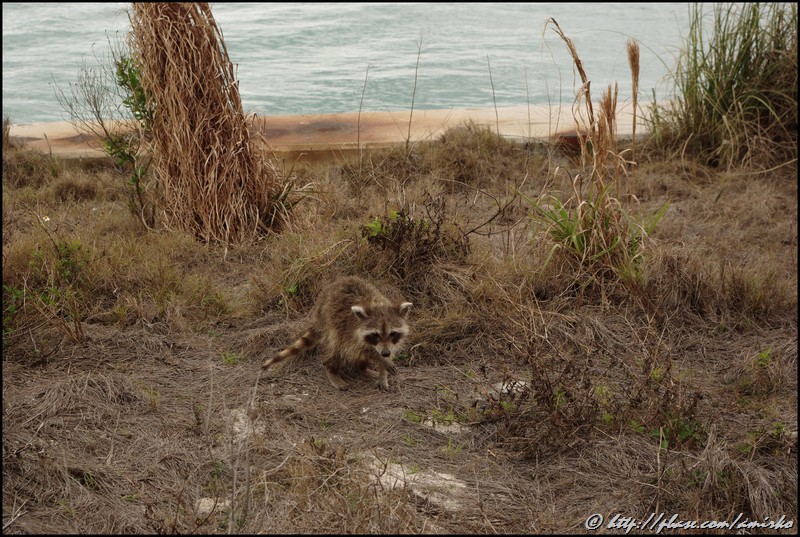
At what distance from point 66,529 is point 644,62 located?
13550 mm

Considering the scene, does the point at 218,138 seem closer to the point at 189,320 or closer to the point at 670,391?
the point at 189,320

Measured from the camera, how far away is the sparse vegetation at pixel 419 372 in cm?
377

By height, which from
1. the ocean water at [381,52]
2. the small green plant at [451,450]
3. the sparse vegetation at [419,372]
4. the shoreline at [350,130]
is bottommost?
the small green plant at [451,450]

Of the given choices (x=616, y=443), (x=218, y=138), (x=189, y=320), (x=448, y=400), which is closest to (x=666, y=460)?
(x=616, y=443)

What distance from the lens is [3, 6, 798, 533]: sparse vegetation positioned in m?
3.77

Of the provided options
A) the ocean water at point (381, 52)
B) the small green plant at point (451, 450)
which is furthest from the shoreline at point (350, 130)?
the small green plant at point (451, 450)

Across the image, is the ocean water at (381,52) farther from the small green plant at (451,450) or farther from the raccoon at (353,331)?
the small green plant at (451,450)

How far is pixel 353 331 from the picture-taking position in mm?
5094

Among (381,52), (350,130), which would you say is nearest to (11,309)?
(350,130)

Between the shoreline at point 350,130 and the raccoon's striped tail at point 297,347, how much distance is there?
13.0 feet

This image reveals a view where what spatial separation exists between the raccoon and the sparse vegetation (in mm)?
146

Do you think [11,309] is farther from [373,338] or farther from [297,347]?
[373,338]

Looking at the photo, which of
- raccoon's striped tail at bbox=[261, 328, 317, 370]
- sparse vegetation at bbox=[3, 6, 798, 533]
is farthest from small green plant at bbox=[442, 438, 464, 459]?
raccoon's striped tail at bbox=[261, 328, 317, 370]

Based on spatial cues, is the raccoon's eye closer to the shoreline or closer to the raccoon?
the raccoon
